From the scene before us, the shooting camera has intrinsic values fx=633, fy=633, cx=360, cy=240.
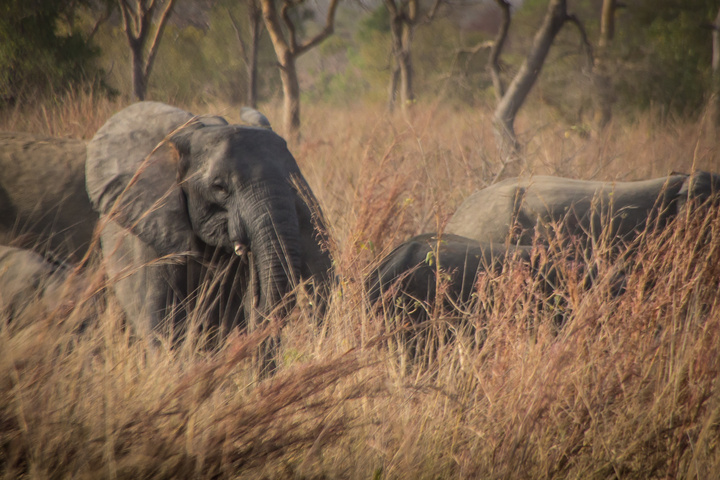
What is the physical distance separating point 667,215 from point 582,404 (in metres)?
2.67

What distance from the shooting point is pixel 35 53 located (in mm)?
7277

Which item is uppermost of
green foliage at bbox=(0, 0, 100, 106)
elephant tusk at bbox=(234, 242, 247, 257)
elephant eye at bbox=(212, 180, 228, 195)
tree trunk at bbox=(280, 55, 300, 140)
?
green foliage at bbox=(0, 0, 100, 106)

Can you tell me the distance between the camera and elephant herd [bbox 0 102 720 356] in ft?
9.99

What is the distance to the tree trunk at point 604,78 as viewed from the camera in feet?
32.7

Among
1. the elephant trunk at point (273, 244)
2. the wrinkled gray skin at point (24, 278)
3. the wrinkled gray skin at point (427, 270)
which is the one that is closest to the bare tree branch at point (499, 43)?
the wrinkled gray skin at point (427, 270)

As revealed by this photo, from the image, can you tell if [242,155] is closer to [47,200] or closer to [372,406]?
[47,200]

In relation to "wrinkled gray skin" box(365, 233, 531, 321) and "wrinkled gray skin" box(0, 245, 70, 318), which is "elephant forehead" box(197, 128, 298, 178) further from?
"wrinkled gray skin" box(0, 245, 70, 318)

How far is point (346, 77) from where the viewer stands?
1095 inches

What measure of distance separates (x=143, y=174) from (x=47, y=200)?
810 millimetres

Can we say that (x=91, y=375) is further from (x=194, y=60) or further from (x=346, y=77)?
(x=346, y=77)

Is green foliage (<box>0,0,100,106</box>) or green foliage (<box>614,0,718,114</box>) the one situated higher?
green foliage (<box>0,0,100,106</box>)

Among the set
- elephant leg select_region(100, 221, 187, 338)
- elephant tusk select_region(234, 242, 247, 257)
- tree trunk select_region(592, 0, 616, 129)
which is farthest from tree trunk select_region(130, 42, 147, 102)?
tree trunk select_region(592, 0, 616, 129)

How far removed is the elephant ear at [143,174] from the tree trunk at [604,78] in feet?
25.0

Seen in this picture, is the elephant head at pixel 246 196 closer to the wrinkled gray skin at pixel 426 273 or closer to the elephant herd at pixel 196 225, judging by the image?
the elephant herd at pixel 196 225
